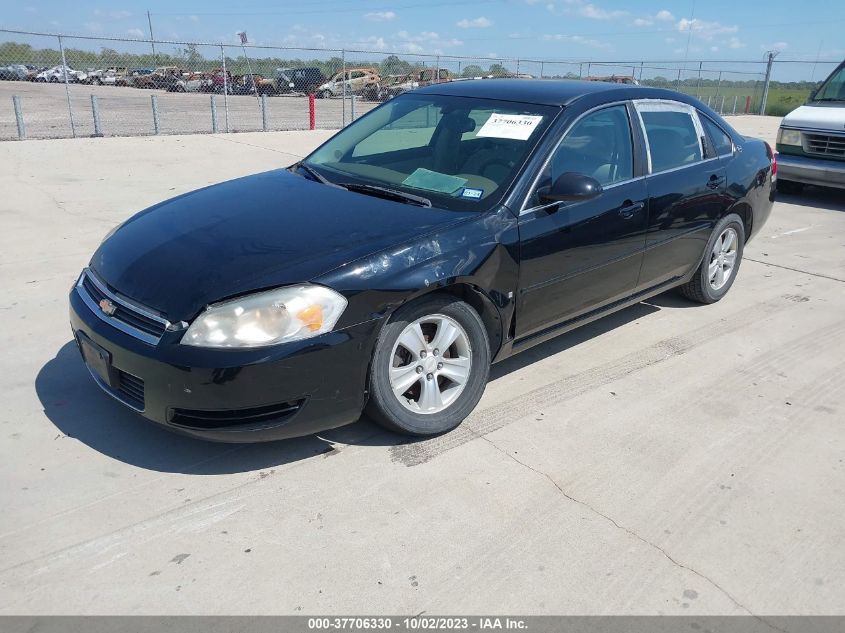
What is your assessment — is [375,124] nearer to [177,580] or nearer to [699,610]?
[177,580]

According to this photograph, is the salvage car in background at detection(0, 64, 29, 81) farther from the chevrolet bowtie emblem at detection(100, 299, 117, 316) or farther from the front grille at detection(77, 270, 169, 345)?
the chevrolet bowtie emblem at detection(100, 299, 117, 316)

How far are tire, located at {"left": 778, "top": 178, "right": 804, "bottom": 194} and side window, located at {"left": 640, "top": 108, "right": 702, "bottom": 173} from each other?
6.50 metres

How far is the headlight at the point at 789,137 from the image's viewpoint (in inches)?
380

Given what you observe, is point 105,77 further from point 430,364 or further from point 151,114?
point 430,364

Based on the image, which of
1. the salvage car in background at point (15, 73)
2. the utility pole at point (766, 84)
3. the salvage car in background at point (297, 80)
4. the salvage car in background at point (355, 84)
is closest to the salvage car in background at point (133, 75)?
the salvage car in background at point (297, 80)

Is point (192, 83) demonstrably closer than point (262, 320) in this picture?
No

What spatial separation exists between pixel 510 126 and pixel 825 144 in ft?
24.2

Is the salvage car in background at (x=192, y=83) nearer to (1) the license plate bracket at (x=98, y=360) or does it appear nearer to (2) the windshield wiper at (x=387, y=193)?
(2) the windshield wiper at (x=387, y=193)

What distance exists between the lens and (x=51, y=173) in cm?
1009

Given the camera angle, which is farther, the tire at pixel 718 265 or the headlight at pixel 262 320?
the tire at pixel 718 265

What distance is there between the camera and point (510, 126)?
13.0 feet

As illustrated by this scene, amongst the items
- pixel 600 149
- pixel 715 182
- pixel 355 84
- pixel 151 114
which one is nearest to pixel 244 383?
pixel 600 149

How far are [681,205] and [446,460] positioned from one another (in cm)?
251

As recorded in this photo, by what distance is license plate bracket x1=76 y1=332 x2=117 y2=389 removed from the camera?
3105mm
